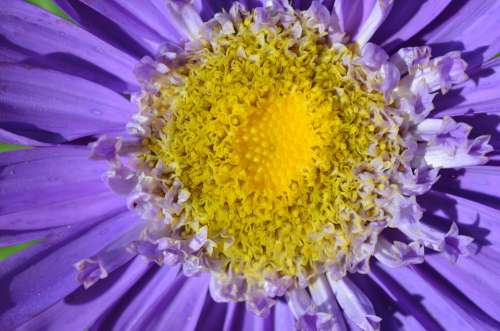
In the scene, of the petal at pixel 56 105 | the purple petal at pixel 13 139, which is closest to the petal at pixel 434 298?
the petal at pixel 56 105

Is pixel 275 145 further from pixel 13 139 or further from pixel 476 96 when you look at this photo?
pixel 13 139

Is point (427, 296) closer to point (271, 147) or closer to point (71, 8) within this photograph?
point (271, 147)

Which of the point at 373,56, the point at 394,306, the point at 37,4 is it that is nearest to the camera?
the point at 373,56

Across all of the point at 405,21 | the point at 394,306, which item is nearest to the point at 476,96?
the point at 405,21

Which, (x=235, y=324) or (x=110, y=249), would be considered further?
(x=235, y=324)

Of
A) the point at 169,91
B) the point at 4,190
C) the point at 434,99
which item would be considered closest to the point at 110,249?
the point at 4,190
